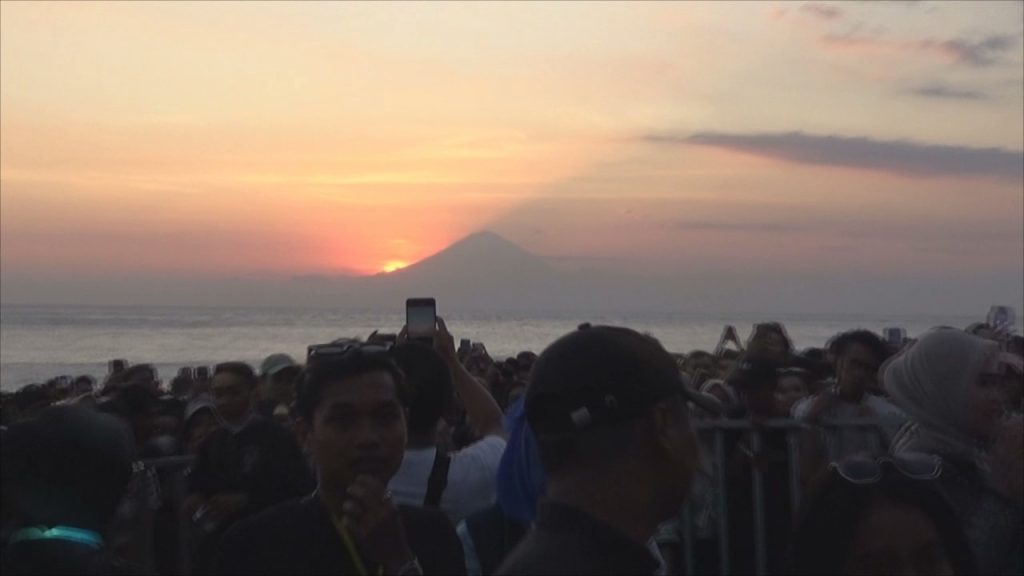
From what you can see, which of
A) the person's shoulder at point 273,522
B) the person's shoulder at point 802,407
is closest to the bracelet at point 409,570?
the person's shoulder at point 273,522

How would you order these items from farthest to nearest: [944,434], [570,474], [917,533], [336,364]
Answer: [944,434]
[336,364]
[917,533]
[570,474]

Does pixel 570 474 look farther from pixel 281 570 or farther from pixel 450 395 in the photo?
pixel 450 395

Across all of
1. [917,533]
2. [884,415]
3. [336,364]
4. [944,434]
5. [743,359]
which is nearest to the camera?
[917,533]

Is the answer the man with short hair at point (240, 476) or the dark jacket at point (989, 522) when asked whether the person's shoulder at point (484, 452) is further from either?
the dark jacket at point (989, 522)

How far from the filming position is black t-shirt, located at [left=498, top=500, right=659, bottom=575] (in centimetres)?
246

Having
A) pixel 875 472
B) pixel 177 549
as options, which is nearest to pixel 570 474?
pixel 875 472

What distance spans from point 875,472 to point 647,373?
38.9 inches

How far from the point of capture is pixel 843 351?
779cm

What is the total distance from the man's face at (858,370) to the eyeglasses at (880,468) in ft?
13.9

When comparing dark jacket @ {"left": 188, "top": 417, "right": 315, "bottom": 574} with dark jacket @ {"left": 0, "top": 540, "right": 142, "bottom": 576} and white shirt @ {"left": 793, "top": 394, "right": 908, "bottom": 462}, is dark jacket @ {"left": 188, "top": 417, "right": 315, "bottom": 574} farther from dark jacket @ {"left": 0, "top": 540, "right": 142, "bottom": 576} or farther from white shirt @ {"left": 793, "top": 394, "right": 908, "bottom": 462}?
white shirt @ {"left": 793, "top": 394, "right": 908, "bottom": 462}

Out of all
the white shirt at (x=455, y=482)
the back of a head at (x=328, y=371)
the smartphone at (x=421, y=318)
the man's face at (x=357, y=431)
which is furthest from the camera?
the smartphone at (x=421, y=318)

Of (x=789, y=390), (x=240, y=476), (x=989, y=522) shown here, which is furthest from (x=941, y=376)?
(x=789, y=390)

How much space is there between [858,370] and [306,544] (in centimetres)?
488

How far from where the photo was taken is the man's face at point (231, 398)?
27.5 feet
